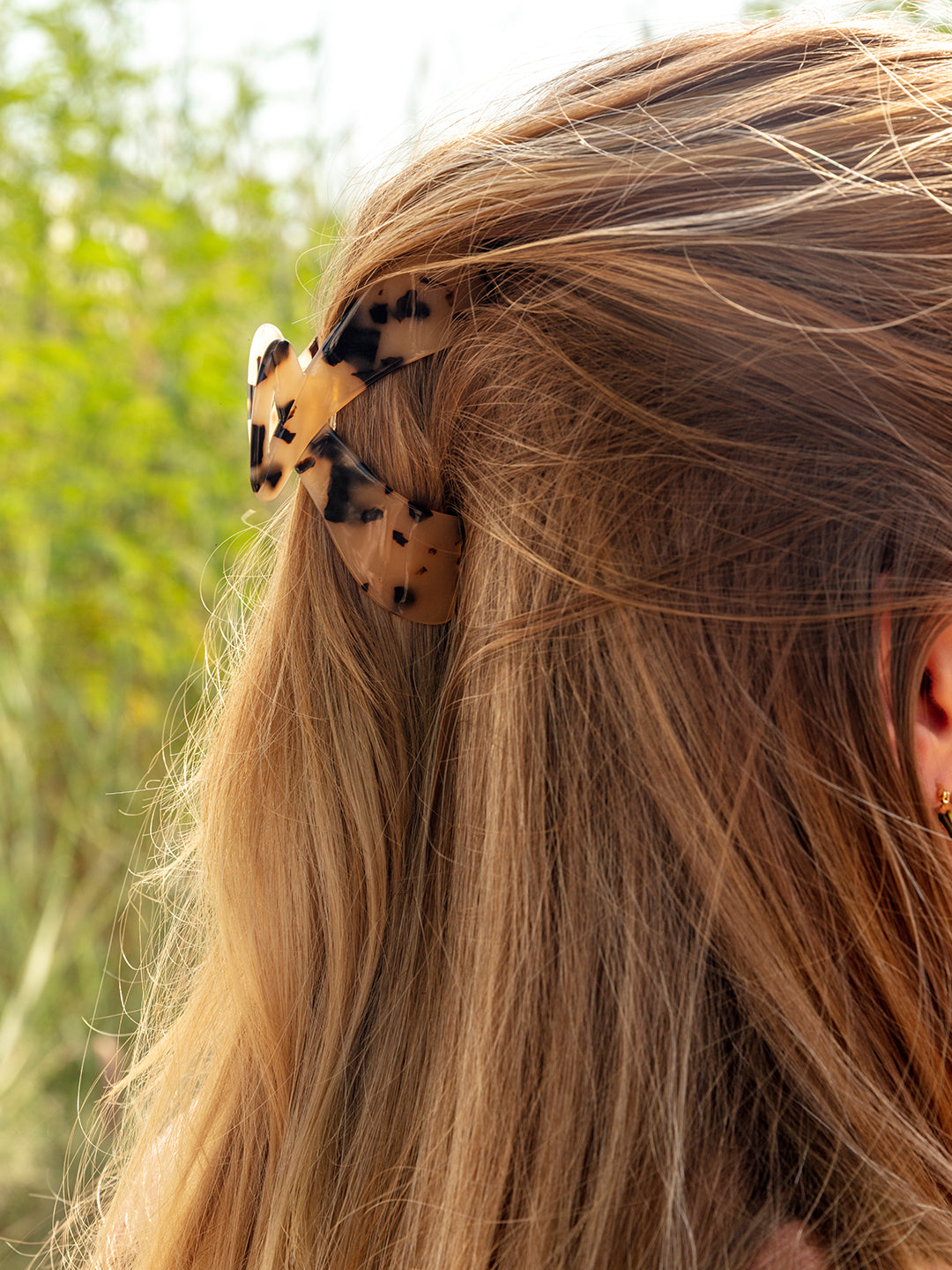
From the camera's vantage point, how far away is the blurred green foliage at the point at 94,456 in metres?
2.22

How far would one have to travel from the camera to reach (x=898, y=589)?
2.11 ft

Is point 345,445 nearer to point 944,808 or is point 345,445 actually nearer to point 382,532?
point 382,532

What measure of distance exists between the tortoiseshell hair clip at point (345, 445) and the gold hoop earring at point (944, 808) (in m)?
0.35

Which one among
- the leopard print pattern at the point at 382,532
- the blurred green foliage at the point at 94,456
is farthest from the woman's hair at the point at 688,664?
the blurred green foliage at the point at 94,456

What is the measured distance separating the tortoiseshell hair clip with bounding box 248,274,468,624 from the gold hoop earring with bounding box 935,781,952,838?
1.16 feet

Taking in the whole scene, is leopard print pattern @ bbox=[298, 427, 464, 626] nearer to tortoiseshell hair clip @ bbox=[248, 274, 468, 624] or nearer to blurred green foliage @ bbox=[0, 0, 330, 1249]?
tortoiseshell hair clip @ bbox=[248, 274, 468, 624]

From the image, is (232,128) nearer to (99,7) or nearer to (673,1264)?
(99,7)

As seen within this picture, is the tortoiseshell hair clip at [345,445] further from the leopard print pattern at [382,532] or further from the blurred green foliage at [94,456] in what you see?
the blurred green foliage at [94,456]

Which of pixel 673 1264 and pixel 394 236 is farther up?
pixel 394 236

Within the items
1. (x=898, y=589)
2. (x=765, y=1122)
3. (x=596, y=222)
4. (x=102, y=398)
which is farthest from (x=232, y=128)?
(x=765, y=1122)

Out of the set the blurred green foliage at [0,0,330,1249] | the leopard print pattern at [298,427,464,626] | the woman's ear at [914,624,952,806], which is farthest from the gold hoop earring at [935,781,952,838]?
the blurred green foliage at [0,0,330,1249]

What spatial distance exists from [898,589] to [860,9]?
46 cm

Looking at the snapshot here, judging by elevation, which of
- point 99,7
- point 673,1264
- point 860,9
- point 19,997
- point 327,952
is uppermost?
point 99,7

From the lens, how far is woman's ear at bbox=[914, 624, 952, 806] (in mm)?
680
